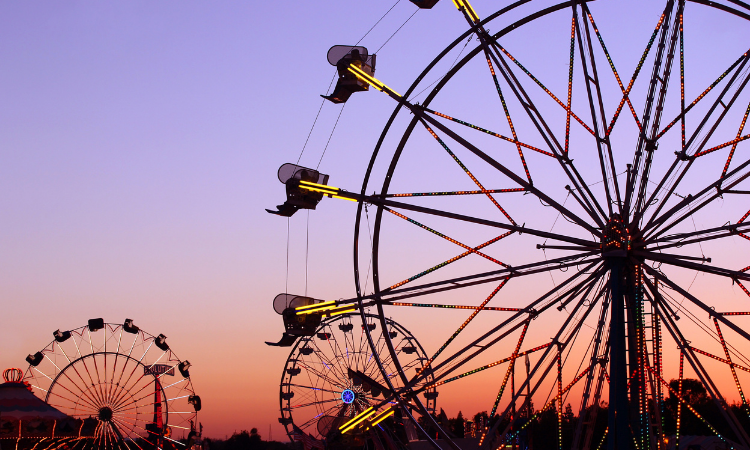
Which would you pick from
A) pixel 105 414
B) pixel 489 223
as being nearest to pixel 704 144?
pixel 489 223

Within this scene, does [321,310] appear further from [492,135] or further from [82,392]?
[82,392]

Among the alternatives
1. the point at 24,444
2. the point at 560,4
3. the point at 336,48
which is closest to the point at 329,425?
the point at 24,444

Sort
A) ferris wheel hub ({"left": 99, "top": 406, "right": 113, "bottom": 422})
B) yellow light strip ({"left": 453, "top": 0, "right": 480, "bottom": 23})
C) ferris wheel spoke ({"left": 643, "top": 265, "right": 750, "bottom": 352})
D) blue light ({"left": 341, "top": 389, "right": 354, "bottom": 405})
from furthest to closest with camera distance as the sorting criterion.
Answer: blue light ({"left": 341, "top": 389, "right": 354, "bottom": 405}) < ferris wheel hub ({"left": 99, "top": 406, "right": 113, "bottom": 422}) < yellow light strip ({"left": 453, "top": 0, "right": 480, "bottom": 23}) < ferris wheel spoke ({"left": 643, "top": 265, "right": 750, "bottom": 352})

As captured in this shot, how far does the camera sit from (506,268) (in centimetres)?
1691

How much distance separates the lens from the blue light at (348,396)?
36094 millimetres

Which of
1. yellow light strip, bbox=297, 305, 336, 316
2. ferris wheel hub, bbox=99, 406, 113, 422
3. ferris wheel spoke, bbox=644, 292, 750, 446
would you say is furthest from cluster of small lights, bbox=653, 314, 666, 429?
ferris wheel hub, bbox=99, 406, 113, 422

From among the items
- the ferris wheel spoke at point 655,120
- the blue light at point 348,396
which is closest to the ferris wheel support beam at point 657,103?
the ferris wheel spoke at point 655,120

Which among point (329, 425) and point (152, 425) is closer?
point (329, 425)

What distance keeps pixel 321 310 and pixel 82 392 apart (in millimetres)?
21028

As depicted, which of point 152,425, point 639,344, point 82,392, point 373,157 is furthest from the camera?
point 152,425

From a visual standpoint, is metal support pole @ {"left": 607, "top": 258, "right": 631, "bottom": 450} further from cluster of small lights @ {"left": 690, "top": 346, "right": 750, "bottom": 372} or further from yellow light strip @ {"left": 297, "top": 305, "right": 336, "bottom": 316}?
yellow light strip @ {"left": 297, "top": 305, "right": 336, "bottom": 316}

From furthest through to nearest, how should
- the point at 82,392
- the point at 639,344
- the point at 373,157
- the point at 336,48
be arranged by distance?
the point at 82,392
the point at 336,48
the point at 373,157
the point at 639,344

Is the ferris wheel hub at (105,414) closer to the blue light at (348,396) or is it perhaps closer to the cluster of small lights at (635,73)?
the blue light at (348,396)

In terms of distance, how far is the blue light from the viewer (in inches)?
1421
